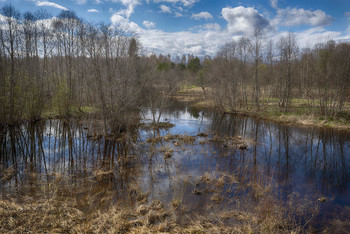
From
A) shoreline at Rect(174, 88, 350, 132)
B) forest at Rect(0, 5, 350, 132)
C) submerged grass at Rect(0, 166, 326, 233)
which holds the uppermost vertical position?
forest at Rect(0, 5, 350, 132)

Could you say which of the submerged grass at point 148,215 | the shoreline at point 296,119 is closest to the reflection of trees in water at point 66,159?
the submerged grass at point 148,215

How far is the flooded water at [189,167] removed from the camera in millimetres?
7930

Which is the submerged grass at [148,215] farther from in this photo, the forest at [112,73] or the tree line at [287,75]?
the tree line at [287,75]

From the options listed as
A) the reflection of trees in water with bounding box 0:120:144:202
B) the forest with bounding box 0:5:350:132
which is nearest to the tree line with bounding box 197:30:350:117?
the forest with bounding box 0:5:350:132

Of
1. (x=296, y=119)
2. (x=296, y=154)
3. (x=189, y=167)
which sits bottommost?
(x=296, y=154)

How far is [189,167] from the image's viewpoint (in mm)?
10820

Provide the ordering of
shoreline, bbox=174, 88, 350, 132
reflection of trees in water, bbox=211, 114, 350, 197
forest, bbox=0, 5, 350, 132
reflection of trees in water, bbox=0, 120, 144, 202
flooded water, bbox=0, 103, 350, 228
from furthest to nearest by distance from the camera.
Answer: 1. shoreline, bbox=174, 88, 350, 132
2. forest, bbox=0, 5, 350, 132
3. reflection of trees in water, bbox=211, 114, 350, 197
4. reflection of trees in water, bbox=0, 120, 144, 202
5. flooded water, bbox=0, 103, 350, 228

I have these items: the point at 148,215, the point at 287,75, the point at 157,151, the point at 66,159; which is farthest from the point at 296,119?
the point at 66,159

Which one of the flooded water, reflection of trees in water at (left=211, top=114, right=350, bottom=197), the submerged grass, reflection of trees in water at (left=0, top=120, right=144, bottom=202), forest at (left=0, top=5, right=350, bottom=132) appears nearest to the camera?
the submerged grass

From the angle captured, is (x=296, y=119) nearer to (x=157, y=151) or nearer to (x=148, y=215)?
(x=157, y=151)

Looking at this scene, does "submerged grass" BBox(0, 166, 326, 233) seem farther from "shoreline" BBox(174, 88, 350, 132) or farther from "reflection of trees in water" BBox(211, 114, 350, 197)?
"shoreline" BBox(174, 88, 350, 132)

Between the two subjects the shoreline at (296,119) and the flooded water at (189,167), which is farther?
the shoreline at (296,119)

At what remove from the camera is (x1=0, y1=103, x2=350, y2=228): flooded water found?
7.93 m

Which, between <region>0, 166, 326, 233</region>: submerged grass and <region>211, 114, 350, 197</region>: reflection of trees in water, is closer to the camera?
<region>0, 166, 326, 233</region>: submerged grass
